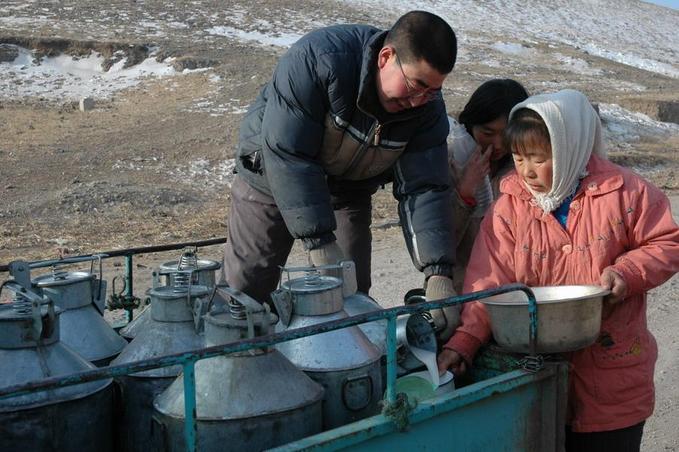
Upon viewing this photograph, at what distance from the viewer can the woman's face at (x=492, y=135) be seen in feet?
11.9

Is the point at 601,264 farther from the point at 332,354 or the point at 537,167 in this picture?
the point at 332,354

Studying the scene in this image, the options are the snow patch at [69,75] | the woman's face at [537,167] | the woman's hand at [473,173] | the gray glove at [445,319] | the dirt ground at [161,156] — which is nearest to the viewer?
the woman's face at [537,167]

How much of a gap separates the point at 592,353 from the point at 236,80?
17937mm

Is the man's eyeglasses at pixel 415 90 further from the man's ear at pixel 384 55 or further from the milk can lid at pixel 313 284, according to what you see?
the milk can lid at pixel 313 284

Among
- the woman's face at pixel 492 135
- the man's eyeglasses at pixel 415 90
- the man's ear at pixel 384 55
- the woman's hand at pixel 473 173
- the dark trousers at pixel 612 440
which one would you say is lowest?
the dark trousers at pixel 612 440

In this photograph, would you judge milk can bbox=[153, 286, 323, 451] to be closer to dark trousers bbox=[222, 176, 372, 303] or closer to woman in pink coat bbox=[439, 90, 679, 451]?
woman in pink coat bbox=[439, 90, 679, 451]

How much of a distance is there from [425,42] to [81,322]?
1.41 m

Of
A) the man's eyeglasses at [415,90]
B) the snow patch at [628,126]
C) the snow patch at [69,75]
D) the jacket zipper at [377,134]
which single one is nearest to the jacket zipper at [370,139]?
the jacket zipper at [377,134]

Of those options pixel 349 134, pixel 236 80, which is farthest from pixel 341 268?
pixel 236 80

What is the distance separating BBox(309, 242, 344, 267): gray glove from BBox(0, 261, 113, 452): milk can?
36.2 inches

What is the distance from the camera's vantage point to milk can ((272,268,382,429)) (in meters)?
2.45

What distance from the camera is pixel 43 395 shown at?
2115 mm

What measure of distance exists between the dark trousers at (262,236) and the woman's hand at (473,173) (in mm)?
426

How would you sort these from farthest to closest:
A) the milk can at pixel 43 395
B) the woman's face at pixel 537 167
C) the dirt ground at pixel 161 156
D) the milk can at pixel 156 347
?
the dirt ground at pixel 161 156 < the woman's face at pixel 537 167 < the milk can at pixel 156 347 < the milk can at pixel 43 395
